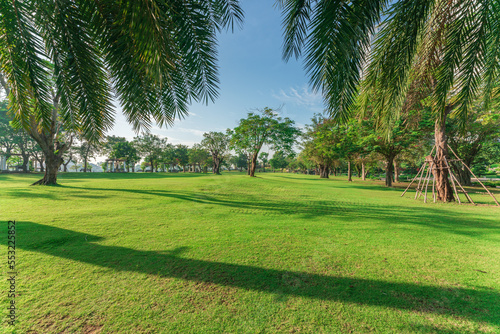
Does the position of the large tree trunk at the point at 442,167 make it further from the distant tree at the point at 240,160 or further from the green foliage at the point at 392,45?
the distant tree at the point at 240,160

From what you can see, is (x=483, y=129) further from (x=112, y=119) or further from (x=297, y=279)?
(x=112, y=119)

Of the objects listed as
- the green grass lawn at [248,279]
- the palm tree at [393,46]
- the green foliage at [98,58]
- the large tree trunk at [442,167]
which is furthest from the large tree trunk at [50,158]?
the large tree trunk at [442,167]

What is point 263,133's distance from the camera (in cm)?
2273

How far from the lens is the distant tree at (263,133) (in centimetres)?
2253

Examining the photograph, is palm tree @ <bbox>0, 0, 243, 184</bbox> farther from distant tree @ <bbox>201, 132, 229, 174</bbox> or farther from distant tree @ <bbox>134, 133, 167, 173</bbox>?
distant tree @ <bbox>134, 133, 167, 173</bbox>

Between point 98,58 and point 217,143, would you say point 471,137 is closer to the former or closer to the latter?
point 98,58

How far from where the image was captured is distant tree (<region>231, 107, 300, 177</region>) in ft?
73.9

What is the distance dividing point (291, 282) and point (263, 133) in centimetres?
2114

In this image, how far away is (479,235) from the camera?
446 centimetres

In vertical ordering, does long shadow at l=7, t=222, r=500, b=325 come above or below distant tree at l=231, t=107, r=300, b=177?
below

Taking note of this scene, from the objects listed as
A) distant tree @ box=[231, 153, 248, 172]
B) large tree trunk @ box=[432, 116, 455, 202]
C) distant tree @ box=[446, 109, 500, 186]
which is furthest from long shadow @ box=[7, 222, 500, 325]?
distant tree @ box=[231, 153, 248, 172]

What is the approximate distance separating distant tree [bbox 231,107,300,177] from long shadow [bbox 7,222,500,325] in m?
20.2

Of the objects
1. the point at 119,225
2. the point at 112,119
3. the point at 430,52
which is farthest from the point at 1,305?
the point at 430,52

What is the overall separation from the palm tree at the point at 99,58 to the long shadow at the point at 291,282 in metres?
2.39
